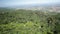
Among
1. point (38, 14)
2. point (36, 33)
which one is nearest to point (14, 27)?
point (36, 33)

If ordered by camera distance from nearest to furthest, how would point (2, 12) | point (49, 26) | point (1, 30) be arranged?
1. point (1, 30)
2. point (2, 12)
3. point (49, 26)

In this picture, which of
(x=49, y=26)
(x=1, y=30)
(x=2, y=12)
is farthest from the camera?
(x=49, y=26)

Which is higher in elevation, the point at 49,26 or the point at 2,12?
the point at 2,12

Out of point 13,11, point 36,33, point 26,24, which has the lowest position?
point 36,33

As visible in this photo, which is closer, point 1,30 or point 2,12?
point 1,30

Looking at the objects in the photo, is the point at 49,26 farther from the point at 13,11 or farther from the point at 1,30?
the point at 1,30

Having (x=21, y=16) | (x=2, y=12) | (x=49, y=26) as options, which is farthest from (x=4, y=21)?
(x=49, y=26)
